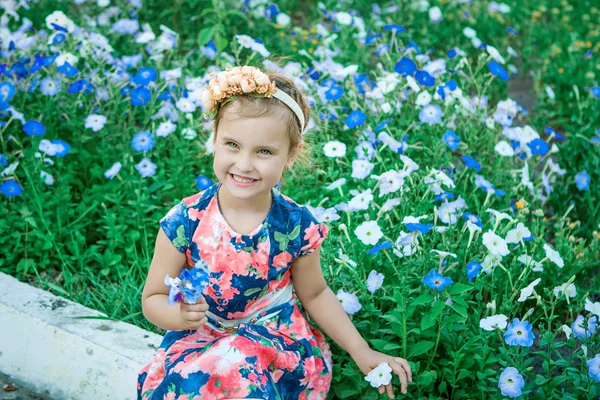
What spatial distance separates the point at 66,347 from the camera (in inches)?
97.7

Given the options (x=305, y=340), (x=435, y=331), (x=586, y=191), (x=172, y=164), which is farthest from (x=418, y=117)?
(x=305, y=340)

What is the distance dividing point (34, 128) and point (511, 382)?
1.99 metres

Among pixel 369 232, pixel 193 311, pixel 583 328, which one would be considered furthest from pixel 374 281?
pixel 193 311

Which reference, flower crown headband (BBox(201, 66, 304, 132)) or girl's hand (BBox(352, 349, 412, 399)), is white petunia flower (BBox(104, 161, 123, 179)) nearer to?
flower crown headband (BBox(201, 66, 304, 132))

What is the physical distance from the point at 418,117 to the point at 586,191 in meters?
0.76

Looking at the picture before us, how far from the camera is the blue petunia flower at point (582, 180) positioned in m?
3.29

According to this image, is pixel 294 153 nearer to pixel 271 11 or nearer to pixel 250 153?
pixel 250 153

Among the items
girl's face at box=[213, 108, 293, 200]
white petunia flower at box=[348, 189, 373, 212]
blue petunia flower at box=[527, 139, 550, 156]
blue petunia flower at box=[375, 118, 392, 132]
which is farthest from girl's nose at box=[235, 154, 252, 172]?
blue petunia flower at box=[527, 139, 550, 156]

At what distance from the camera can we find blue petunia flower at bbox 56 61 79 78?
3.27 m

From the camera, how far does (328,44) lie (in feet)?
14.2

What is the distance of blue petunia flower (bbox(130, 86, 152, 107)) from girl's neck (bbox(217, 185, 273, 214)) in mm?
1333

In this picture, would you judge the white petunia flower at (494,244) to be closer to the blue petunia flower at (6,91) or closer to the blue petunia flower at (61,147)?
the blue petunia flower at (61,147)

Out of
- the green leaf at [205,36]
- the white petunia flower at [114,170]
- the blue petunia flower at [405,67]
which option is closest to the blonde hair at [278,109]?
the white petunia flower at [114,170]

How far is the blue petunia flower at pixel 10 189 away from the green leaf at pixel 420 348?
1.58 metres
